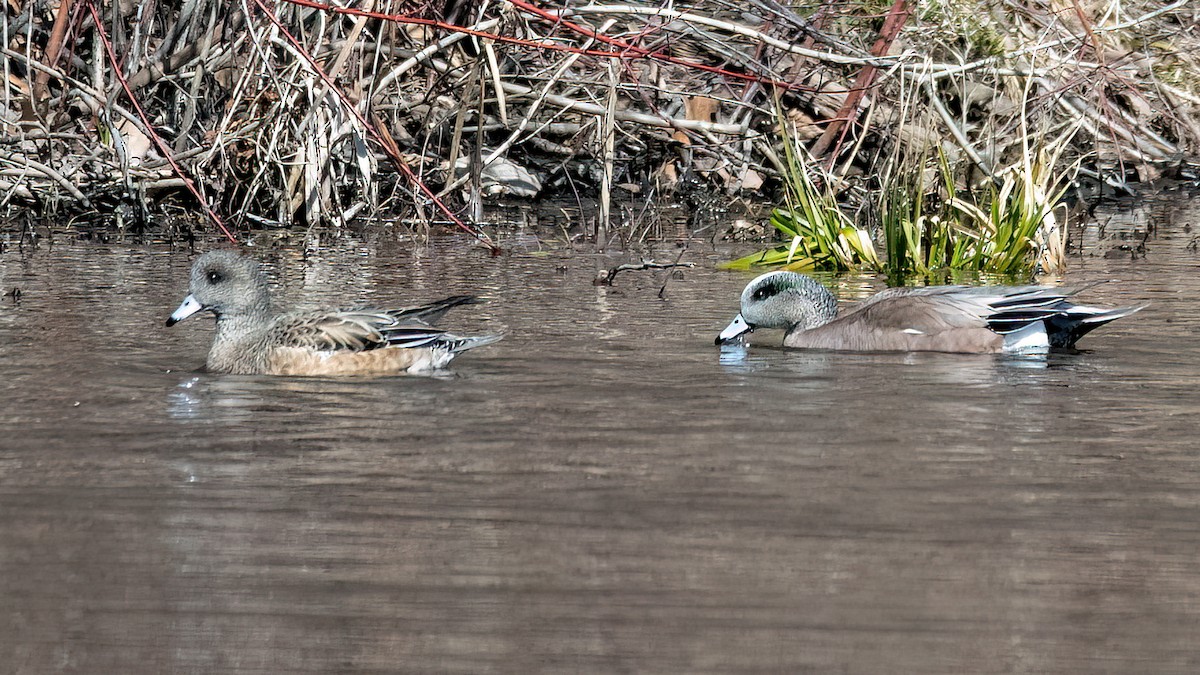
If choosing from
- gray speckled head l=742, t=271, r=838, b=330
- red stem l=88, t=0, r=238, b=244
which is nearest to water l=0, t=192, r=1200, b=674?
gray speckled head l=742, t=271, r=838, b=330

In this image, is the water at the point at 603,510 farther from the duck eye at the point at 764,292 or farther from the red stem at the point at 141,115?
the red stem at the point at 141,115

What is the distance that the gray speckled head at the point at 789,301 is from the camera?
8.07 meters

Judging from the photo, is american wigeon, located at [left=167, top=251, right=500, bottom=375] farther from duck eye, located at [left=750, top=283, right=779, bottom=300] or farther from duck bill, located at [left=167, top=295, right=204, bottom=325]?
duck eye, located at [left=750, top=283, right=779, bottom=300]

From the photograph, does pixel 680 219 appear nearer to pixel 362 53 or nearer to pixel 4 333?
pixel 362 53

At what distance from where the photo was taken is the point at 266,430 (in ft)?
18.8

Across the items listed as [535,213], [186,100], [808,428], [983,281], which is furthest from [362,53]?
[808,428]

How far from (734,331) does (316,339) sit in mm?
1978

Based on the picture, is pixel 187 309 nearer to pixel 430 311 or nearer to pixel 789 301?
pixel 430 311

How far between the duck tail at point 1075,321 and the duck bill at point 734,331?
1.35 m

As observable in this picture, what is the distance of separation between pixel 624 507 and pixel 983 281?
5808 millimetres

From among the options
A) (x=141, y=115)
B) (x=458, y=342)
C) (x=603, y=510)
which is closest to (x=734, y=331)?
(x=458, y=342)

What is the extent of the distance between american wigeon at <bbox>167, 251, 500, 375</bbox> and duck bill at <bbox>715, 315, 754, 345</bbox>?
3.68ft

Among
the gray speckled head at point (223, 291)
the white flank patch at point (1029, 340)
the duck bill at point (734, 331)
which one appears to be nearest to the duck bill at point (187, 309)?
the gray speckled head at point (223, 291)

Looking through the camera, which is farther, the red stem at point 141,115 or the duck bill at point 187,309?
the red stem at point 141,115
